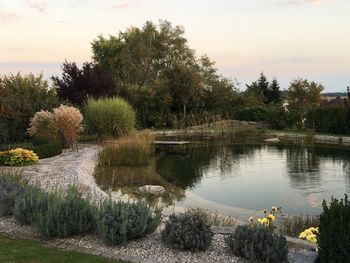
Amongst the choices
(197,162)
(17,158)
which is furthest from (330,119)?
(17,158)

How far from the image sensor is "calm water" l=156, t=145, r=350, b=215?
782cm

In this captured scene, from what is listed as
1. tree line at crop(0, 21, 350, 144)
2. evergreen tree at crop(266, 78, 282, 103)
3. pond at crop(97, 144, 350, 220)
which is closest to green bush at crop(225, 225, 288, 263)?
pond at crop(97, 144, 350, 220)

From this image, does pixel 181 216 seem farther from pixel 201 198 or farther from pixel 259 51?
pixel 259 51

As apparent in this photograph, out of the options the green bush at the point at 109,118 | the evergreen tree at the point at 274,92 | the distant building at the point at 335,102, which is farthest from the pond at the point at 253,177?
the evergreen tree at the point at 274,92

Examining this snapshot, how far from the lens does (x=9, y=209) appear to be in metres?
5.26

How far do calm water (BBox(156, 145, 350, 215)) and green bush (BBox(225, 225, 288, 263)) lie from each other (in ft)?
10.7

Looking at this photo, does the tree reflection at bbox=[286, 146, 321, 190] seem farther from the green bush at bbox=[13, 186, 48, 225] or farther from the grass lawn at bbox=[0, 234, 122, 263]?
the grass lawn at bbox=[0, 234, 122, 263]

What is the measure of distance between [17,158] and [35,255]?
6333mm

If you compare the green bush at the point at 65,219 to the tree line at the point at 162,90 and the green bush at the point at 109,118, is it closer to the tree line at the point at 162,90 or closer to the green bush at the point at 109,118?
the tree line at the point at 162,90

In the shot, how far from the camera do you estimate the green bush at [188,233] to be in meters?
4.00

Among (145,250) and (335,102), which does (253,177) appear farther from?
(335,102)

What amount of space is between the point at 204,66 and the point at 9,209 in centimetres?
2564

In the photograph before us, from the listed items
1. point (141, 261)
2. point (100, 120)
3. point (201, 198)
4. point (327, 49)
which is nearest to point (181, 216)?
point (141, 261)

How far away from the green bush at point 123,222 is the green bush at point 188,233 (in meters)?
0.26
